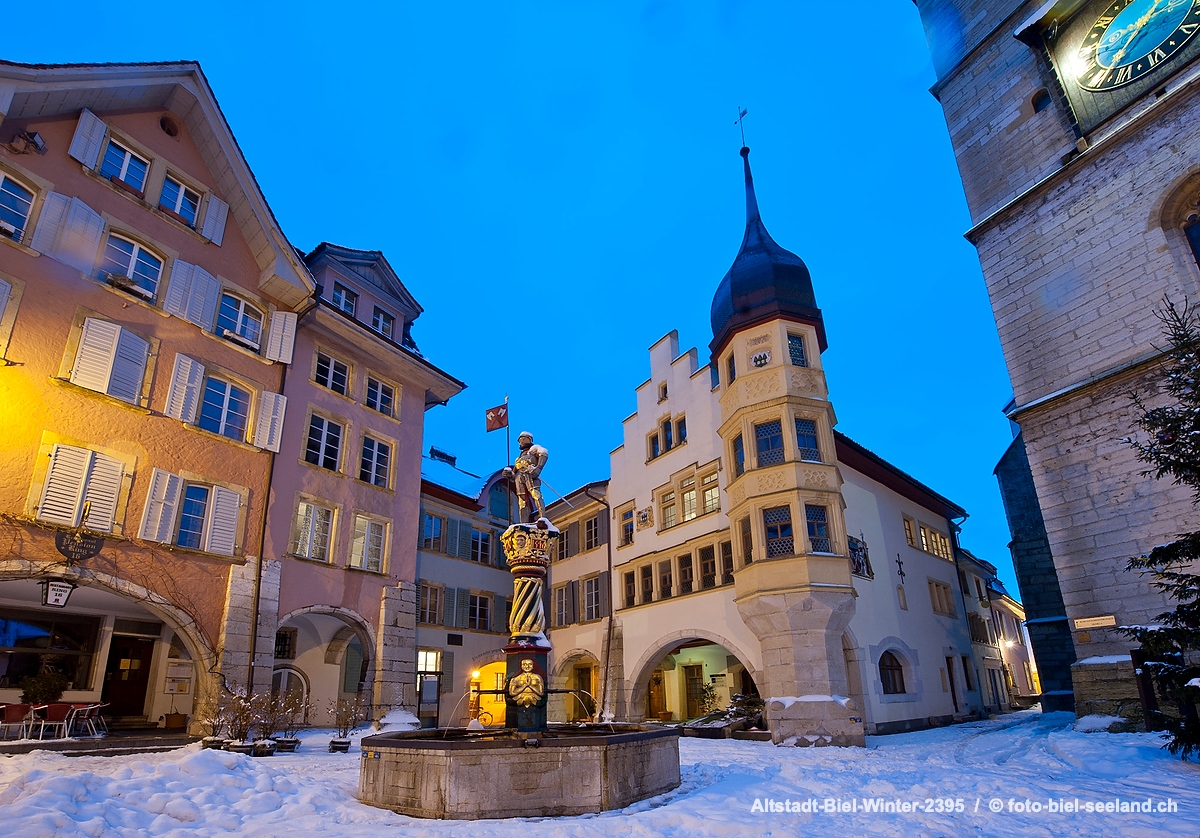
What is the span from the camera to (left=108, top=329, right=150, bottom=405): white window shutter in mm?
16047

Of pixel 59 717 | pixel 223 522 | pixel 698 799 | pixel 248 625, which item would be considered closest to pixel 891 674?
pixel 698 799

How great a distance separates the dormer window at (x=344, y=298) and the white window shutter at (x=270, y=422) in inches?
195

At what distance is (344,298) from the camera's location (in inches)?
943

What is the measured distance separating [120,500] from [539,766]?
502 inches

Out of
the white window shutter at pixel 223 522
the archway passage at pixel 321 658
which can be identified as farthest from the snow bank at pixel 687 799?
the archway passage at pixel 321 658

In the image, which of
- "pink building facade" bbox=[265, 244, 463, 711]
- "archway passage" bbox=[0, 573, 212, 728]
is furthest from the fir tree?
"archway passage" bbox=[0, 573, 212, 728]

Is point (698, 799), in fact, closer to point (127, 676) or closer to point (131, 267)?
point (131, 267)

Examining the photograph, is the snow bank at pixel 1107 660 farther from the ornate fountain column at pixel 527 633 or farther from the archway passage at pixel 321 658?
the archway passage at pixel 321 658

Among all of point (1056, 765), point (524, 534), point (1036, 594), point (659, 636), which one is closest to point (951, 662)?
point (1036, 594)

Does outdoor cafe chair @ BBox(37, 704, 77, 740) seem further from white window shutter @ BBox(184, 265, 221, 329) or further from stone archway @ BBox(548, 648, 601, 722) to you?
stone archway @ BBox(548, 648, 601, 722)

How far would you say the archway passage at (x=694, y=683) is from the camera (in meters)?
26.5

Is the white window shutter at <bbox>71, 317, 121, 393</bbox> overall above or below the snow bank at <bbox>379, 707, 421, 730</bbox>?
above

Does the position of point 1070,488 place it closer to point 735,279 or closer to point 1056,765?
point 1056,765

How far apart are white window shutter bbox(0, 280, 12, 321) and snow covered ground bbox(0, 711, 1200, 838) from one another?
8.95 m
